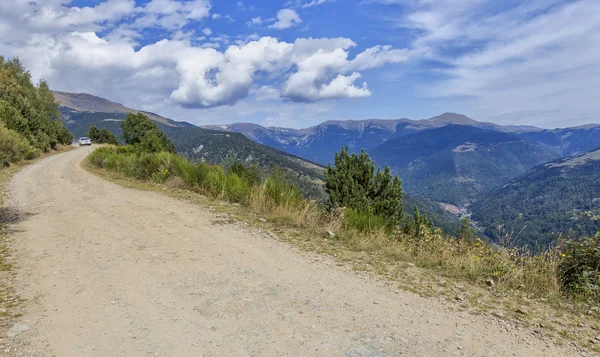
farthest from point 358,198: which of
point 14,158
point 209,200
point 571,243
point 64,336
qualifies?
point 14,158

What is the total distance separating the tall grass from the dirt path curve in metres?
1.39

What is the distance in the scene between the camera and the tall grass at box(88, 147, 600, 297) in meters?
5.24

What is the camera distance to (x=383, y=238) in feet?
23.4

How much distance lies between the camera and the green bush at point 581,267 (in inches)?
187

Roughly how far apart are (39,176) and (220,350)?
61.9 ft

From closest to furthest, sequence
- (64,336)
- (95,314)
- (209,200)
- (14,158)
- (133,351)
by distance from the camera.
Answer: (133,351) → (64,336) → (95,314) → (209,200) → (14,158)

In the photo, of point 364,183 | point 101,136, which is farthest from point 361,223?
point 101,136

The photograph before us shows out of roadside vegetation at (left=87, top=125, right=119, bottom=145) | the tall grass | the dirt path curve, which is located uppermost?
roadside vegetation at (left=87, top=125, right=119, bottom=145)

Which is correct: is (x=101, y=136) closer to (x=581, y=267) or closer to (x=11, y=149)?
(x=11, y=149)

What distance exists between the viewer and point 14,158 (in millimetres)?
23281

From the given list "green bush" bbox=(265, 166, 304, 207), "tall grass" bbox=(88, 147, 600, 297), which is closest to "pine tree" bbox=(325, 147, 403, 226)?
"green bush" bbox=(265, 166, 304, 207)

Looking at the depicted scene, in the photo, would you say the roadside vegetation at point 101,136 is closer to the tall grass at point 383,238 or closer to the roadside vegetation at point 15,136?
the roadside vegetation at point 15,136

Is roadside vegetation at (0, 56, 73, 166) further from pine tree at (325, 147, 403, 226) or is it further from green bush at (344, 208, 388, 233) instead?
green bush at (344, 208, 388, 233)

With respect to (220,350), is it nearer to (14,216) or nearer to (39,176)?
(14,216)
